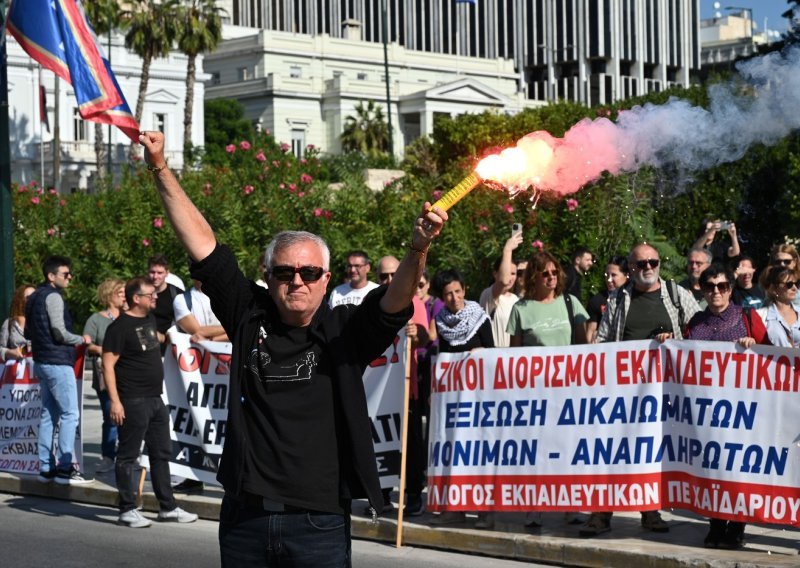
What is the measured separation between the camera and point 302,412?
436 centimetres

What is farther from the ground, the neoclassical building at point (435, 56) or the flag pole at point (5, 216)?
the neoclassical building at point (435, 56)

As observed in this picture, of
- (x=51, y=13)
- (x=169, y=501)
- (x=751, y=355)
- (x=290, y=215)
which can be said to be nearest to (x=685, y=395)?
(x=751, y=355)

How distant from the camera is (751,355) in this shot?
7891 mm

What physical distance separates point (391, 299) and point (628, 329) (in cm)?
458

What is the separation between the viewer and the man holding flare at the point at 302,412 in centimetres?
431

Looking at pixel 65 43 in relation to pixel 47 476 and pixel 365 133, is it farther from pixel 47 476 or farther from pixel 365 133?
pixel 365 133

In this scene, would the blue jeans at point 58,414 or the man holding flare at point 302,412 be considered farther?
the blue jeans at point 58,414

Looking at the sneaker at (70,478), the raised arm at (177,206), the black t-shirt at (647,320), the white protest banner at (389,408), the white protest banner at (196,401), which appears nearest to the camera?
the raised arm at (177,206)

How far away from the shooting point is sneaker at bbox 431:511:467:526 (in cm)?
894

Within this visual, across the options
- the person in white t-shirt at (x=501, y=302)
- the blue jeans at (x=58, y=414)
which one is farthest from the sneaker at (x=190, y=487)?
the person in white t-shirt at (x=501, y=302)

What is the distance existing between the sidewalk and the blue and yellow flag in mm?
5316

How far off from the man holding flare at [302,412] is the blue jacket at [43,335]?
21.2 ft

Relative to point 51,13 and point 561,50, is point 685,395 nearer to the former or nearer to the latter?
point 51,13

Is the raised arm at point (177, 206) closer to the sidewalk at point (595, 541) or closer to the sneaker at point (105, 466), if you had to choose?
the sidewalk at point (595, 541)
